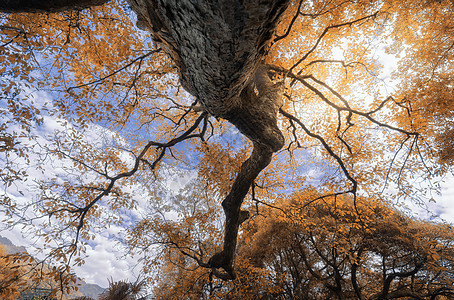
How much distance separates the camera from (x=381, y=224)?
702 centimetres

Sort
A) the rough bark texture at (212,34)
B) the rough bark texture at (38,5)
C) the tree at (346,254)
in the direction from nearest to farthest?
1. the rough bark texture at (212,34)
2. the rough bark texture at (38,5)
3. the tree at (346,254)

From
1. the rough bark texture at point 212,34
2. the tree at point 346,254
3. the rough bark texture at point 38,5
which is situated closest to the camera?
the rough bark texture at point 212,34

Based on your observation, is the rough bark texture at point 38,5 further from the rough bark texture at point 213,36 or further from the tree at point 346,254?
the tree at point 346,254

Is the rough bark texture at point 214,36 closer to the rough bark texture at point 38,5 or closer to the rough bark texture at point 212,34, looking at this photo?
the rough bark texture at point 212,34

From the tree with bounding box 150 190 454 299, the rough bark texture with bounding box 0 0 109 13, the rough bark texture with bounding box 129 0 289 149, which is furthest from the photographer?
the tree with bounding box 150 190 454 299

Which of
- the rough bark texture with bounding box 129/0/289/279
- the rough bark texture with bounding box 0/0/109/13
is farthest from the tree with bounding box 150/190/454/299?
the rough bark texture with bounding box 0/0/109/13

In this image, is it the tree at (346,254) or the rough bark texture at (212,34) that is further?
the tree at (346,254)

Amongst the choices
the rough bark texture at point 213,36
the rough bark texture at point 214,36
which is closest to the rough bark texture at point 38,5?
the rough bark texture at point 213,36

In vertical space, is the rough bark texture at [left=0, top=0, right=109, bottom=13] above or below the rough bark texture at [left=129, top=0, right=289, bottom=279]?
above

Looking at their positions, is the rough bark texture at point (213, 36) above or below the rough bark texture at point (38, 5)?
below

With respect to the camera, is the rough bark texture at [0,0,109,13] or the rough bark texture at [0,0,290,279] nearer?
the rough bark texture at [0,0,290,279]

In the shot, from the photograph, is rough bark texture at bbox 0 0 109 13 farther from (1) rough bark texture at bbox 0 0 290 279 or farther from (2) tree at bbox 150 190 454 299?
(2) tree at bbox 150 190 454 299

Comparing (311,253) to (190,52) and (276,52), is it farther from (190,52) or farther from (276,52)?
(190,52)

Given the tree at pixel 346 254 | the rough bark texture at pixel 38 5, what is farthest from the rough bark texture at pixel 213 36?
the tree at pixel 346 254
